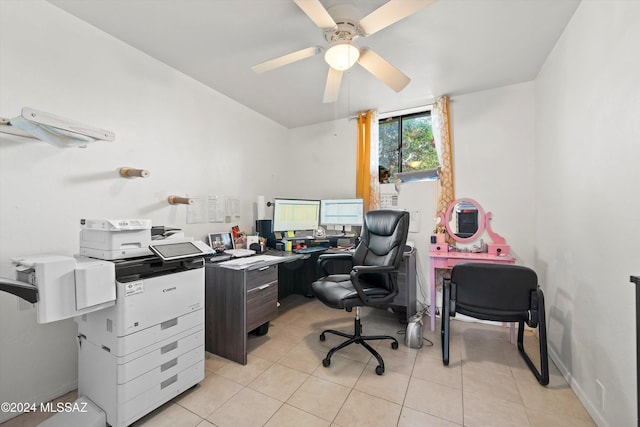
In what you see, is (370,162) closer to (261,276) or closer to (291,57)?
(291,57)

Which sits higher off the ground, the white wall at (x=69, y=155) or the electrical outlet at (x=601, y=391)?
the white wall at (x=69, y=155)

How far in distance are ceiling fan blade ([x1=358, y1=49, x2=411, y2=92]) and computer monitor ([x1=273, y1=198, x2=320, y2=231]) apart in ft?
5.52

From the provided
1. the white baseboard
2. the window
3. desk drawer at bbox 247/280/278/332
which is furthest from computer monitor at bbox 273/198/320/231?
the white baseboard

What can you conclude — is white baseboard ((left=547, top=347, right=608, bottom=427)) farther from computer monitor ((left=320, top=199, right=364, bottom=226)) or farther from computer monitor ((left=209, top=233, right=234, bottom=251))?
computer monitor ((left=209, top=233, right=234, bottom=251))

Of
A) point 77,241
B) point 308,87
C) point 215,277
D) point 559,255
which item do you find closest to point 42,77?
point 77,241

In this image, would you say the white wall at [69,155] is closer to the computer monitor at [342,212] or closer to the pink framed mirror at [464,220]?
the computer monitor at [342,212]

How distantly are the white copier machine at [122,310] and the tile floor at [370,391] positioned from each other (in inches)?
9.1

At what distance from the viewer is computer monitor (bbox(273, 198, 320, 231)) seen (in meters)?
3.01

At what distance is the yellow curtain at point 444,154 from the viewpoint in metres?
2.90

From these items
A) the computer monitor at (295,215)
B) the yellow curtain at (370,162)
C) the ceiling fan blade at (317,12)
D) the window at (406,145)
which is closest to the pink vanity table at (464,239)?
the window at (406,145)

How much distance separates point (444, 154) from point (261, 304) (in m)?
2.50

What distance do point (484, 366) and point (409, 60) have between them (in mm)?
2578

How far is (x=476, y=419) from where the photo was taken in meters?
1.46

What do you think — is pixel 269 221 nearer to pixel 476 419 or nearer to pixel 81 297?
pixel 81 297
